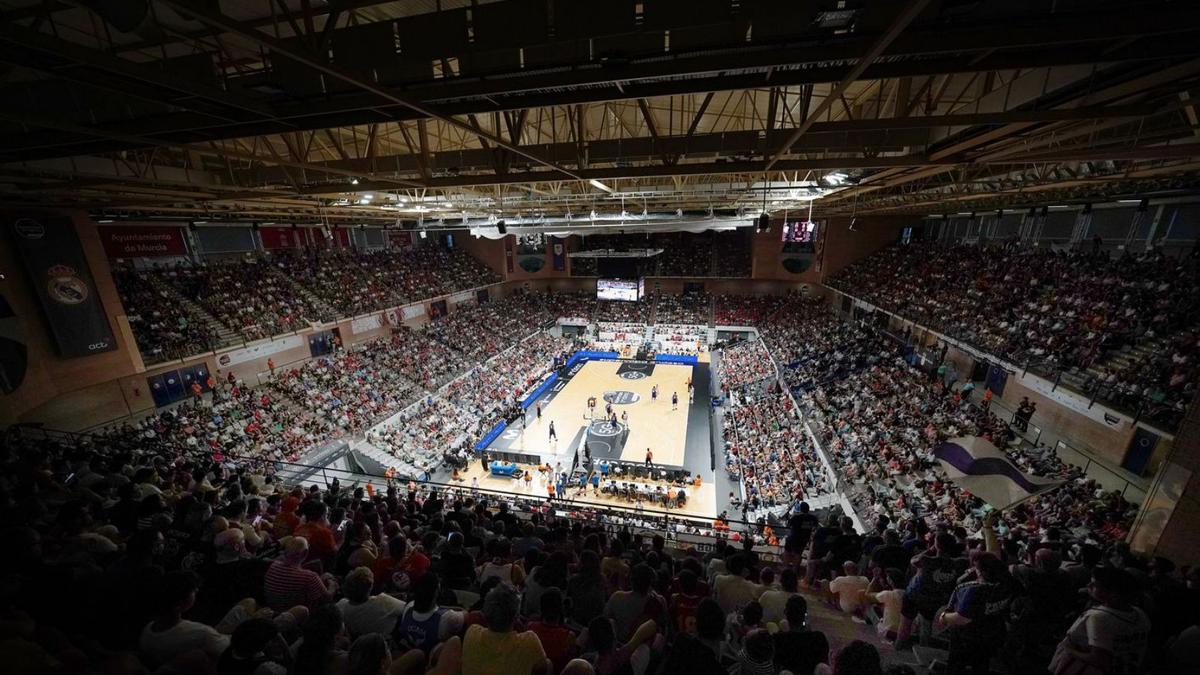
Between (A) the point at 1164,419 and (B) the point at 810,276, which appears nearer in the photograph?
(A) the point at 1164,419

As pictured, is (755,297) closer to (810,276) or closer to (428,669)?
(810,276)

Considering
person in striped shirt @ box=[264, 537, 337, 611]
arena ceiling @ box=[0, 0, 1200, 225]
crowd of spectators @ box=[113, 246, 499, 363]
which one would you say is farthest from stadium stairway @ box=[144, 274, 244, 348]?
person in striped shirt @ box=[264, 537, 337, 611]

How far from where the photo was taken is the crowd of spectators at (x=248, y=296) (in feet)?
59.8

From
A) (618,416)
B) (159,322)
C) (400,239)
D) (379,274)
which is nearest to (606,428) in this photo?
(618,416)

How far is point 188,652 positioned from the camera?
2.39 meters

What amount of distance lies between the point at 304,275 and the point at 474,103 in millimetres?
22993

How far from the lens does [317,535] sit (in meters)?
4.50

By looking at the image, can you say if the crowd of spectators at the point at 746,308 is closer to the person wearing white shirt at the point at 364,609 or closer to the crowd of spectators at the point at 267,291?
the crowd of spectators at the point at 267,291

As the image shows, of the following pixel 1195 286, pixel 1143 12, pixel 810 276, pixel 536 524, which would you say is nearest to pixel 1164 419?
pixel 1195 286

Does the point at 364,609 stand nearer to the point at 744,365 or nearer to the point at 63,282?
the point at 63,282

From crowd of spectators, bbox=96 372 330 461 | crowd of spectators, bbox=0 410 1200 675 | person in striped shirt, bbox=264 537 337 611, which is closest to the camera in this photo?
crowd of spectators, bbox=0 410 1200 675

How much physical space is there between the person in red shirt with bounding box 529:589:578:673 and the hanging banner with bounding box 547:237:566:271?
34770 millimetres

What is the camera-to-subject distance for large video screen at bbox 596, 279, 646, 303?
32625 mm

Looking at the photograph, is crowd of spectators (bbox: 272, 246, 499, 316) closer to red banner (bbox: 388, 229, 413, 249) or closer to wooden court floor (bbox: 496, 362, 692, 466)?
red banner (bbox: 388, 229, 413, 249)
